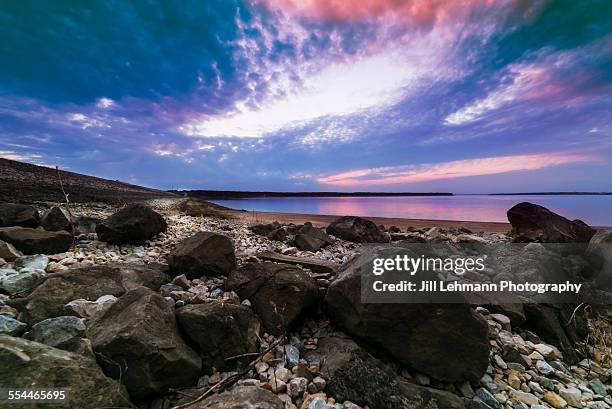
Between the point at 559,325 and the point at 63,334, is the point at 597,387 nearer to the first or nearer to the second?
the point at 559,325

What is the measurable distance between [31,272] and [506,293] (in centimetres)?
708

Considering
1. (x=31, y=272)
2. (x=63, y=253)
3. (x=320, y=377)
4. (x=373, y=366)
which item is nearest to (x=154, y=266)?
(x=31, y=272)

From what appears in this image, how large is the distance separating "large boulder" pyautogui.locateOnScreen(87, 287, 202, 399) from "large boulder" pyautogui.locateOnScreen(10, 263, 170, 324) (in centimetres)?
66

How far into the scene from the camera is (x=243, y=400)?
2268 mm

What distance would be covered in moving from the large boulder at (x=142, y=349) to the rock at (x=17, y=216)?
222 inches

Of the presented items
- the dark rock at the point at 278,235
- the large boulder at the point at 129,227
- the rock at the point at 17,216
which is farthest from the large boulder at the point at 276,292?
the rock at the point at 17,216

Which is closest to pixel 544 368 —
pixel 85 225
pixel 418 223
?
pixel 85 225

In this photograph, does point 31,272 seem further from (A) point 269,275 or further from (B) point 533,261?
(B) point 533,261

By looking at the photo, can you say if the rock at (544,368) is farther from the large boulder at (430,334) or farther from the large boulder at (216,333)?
the large boulder at (216,333)

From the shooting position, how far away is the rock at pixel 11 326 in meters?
2.58

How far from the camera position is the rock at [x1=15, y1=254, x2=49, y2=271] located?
4213 millimetres

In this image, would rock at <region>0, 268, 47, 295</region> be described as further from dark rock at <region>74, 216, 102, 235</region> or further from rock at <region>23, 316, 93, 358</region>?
dark rock at <region>74, 216, 102, 235</region>

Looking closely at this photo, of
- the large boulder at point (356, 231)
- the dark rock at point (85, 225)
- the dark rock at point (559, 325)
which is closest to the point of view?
the dark rock at point (559, 325)

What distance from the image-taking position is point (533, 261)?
5383 mm
